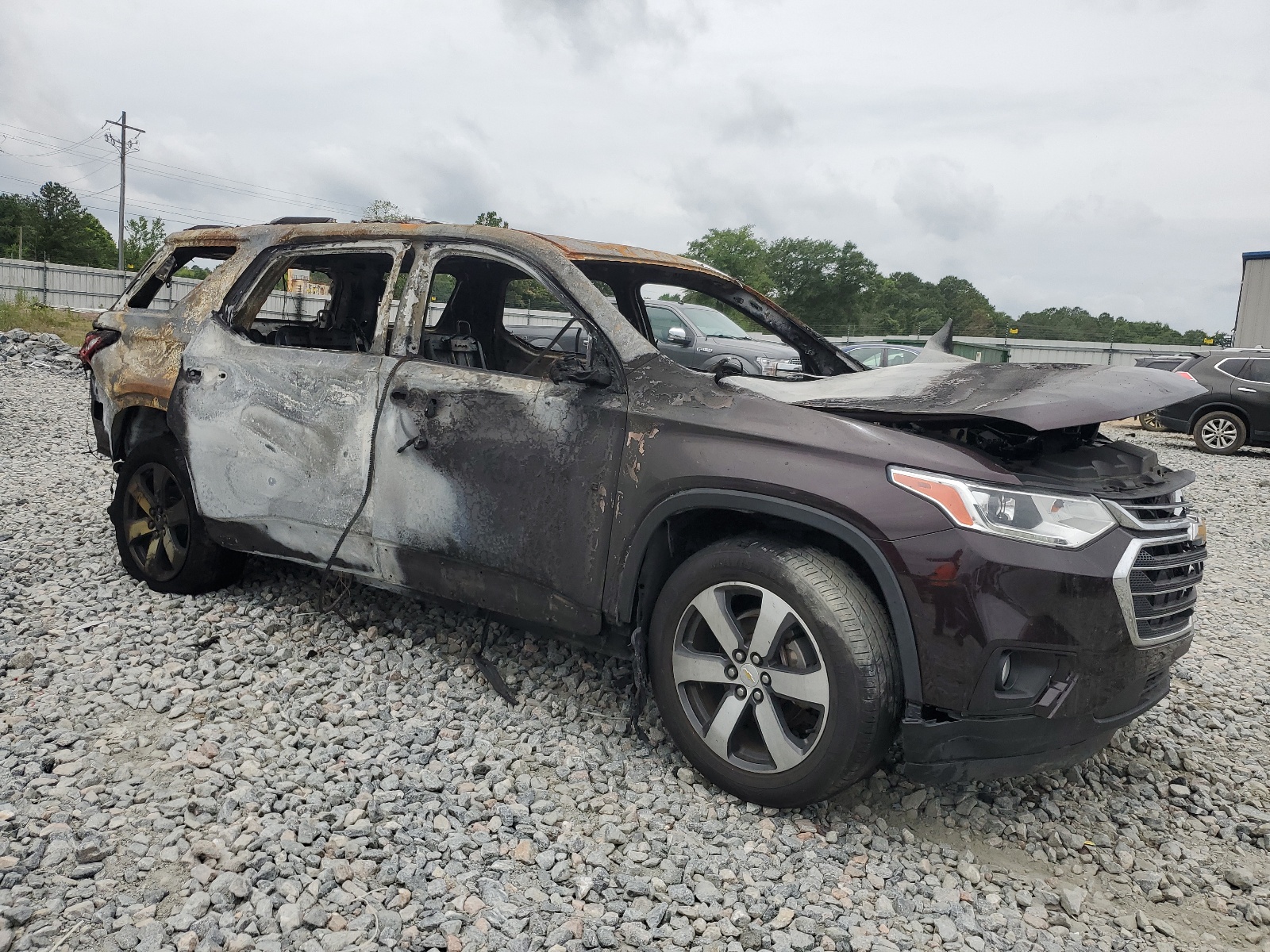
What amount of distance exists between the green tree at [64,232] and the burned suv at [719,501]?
236 feet

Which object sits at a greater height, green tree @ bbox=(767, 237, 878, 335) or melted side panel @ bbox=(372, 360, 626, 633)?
green tree @ bbox=(767, 237, 878, 335)

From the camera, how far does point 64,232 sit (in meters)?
66.0

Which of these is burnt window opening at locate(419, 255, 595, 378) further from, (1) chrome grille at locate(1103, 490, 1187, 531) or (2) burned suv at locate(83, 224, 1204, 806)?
(1) chrome grille at locate(1103, 490, 1187, 531)

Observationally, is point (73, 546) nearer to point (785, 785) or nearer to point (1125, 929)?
point (785, 785)

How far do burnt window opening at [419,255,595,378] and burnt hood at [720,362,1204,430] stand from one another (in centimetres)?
100

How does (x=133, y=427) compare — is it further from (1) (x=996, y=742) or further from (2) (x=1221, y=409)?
(2) (x=1221, y=409)

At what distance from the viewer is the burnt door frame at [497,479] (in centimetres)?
318

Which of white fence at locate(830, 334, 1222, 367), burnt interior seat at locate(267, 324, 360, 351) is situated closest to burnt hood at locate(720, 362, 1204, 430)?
burnt interior seat at locate(267, 324, 360, 351)

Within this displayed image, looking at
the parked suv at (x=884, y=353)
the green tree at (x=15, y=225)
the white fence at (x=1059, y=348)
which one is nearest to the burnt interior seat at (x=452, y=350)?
the parked suv at (x=884, y=353)

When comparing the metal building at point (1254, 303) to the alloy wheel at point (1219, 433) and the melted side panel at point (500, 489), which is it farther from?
the melted side panel at point (500, 489)

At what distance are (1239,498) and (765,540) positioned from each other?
30.1 ft

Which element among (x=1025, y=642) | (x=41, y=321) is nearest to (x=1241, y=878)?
(x=1025, y=642)

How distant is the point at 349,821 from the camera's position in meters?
2.78

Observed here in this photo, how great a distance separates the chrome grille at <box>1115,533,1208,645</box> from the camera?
2.57 meters
